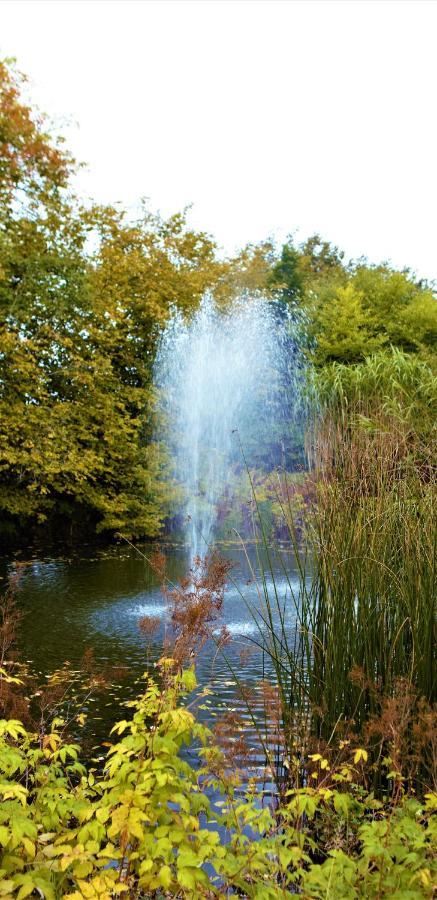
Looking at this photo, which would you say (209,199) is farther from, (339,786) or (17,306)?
(339,786)

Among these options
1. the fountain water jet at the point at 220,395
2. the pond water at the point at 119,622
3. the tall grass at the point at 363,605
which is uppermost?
the fountain water jet at the point at 220,395

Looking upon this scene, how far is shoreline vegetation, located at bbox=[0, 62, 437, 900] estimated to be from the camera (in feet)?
5.73

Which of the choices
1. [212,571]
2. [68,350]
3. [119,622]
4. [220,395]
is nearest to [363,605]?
[212,571]

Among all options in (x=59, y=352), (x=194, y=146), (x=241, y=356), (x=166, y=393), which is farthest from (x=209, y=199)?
(x=59, y=352)

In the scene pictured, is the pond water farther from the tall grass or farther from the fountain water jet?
the fountain water jet

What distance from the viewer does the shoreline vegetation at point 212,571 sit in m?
1.75

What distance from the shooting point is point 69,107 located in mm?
11461

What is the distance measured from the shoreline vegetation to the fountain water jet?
41 cm

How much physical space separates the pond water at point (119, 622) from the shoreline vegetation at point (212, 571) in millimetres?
142

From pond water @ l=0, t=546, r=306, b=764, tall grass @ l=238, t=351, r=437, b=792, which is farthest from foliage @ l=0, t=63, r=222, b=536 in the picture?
tall grass @ l=238, t=351, r=437, b=792

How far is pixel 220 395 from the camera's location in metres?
13.9

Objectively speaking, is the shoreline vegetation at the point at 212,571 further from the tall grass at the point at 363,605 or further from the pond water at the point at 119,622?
the pond water at the point at 119,622

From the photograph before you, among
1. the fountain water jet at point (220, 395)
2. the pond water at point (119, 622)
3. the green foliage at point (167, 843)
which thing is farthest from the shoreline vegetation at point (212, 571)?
the fountain water jet at point (220, 395)

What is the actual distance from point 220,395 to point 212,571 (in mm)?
11501
